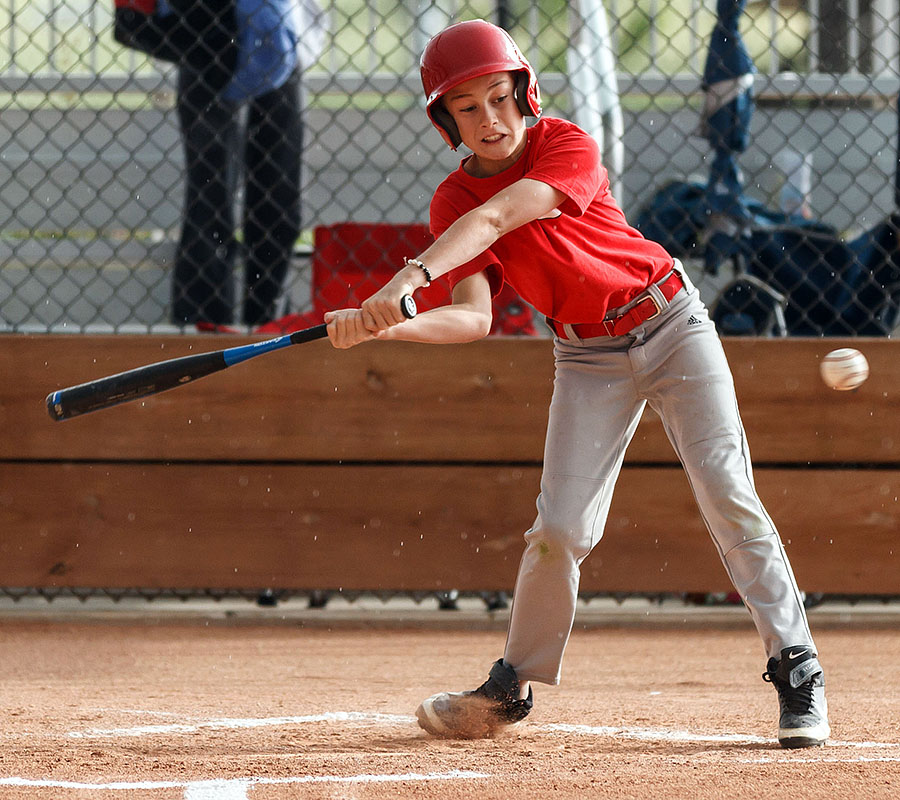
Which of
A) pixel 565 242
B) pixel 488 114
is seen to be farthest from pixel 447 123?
pixel 565 242

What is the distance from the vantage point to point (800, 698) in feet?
8.04

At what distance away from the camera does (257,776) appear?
2.23m

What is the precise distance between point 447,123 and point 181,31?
2399 millimetres

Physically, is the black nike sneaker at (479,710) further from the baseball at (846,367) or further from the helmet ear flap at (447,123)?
the baseball at (846,367)

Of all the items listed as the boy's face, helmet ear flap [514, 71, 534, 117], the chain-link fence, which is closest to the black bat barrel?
the boy's face

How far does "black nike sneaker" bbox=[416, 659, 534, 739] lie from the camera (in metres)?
2.61

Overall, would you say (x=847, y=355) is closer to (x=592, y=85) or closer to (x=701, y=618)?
(x=701, y=618)

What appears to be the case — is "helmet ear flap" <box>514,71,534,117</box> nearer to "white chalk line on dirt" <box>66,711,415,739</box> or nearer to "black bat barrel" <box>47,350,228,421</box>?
"black bat barrel" <box>47,350,228,421</box>

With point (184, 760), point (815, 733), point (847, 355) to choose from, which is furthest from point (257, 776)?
point (847, 355)

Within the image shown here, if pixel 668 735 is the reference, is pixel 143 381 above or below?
above

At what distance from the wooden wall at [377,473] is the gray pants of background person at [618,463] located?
1489 mm

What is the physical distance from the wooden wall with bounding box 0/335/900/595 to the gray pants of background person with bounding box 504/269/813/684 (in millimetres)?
1489

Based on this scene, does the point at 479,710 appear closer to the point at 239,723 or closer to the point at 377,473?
the point at 239,723

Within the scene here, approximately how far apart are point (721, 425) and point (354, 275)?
7.03 feet
